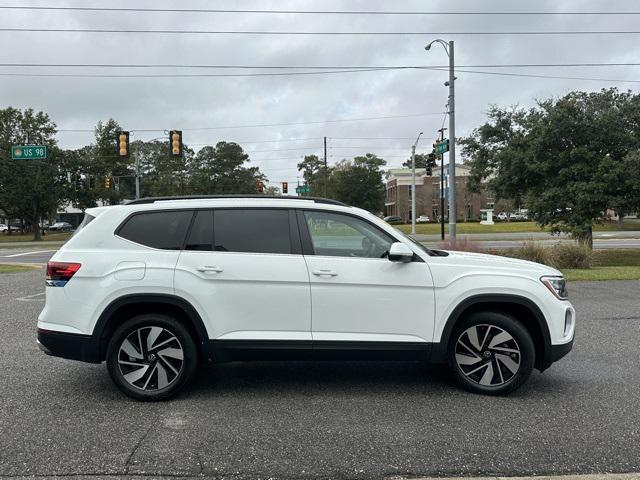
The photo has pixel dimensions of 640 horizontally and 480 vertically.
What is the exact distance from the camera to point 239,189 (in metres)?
79.3

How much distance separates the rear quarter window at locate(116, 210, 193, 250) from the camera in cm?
452

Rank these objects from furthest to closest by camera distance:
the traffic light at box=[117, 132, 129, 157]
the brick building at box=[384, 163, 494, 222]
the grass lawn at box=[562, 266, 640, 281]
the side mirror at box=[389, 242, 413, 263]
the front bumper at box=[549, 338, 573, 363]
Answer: the brick building at box=[384, 163, 494, 222] → the traffic light at box=[117, 132, 129, 157] → the grass lawn at box=[562, 266, 640, 281] → the front bumper at box=[549, 338, 573, 363] → the side mirror at box=[389, 242, 413, 263]

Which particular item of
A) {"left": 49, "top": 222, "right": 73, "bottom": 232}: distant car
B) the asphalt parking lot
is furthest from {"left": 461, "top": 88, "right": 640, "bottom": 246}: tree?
{"left": 49, "top": 222, "right": 73, "bottom": 232}: distant car

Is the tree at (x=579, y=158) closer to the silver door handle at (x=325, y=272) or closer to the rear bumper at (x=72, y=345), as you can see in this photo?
the silver door handle at (x=325, y=272)

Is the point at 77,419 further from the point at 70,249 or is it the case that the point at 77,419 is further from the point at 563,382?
the point at 563,382

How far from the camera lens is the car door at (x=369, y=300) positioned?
4363 millimetres

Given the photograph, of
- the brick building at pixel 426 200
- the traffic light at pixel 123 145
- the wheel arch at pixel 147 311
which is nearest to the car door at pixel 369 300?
the wheel arch at pixel 147 311

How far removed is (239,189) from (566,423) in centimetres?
7734

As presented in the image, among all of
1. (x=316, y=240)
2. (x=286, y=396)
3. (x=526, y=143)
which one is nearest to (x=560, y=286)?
(x=316, y=240)

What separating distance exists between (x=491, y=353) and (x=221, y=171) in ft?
257

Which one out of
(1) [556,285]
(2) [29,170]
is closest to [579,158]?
(1) [556,285]

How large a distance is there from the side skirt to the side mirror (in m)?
0.74

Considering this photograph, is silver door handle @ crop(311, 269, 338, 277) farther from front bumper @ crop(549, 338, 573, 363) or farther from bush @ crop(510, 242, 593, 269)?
bush @ crop(510, 242, 593, 269)

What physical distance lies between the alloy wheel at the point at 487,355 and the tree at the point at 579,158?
50.3 feet
